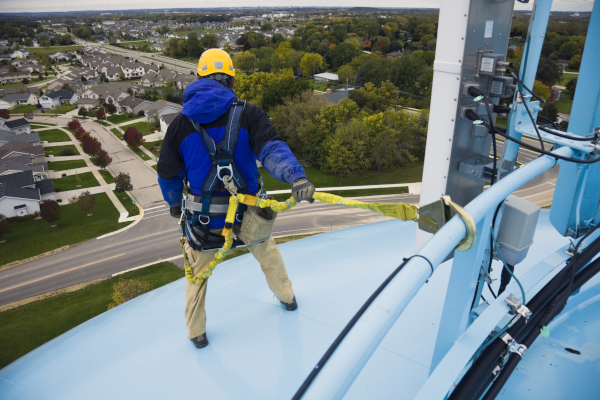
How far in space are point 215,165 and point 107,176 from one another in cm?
3646

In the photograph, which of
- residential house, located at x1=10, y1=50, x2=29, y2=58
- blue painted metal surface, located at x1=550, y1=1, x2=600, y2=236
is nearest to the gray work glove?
blue painted metal surface, located at x1=550, y1=1, x2=600, y2=236

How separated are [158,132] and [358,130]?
28.1 meters

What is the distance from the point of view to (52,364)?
4.73 meters

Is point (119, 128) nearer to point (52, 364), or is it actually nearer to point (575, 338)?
point (52, 364)

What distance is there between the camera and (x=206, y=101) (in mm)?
3270

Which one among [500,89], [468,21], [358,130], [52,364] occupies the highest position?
[468,21]

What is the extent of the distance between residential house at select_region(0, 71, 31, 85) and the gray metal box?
99337 mm

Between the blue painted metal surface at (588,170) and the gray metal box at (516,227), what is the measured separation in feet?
4.02

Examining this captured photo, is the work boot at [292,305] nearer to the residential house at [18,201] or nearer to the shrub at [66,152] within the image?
the residential house at [18,201]

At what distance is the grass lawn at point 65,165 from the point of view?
39000 millimetres

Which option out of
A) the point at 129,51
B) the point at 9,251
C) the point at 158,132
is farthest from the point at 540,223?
the point at 129,51

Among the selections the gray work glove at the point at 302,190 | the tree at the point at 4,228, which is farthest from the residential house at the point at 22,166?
the gray work glove at the point at 302,190

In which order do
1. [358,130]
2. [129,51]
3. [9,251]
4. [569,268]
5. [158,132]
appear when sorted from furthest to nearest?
[129,51]
[158,132]
[358,130]
[9,251]
[569,268]

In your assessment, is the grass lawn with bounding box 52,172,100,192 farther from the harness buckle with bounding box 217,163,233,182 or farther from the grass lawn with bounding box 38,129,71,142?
the harness buckle with bounding box 217,163,233,182
